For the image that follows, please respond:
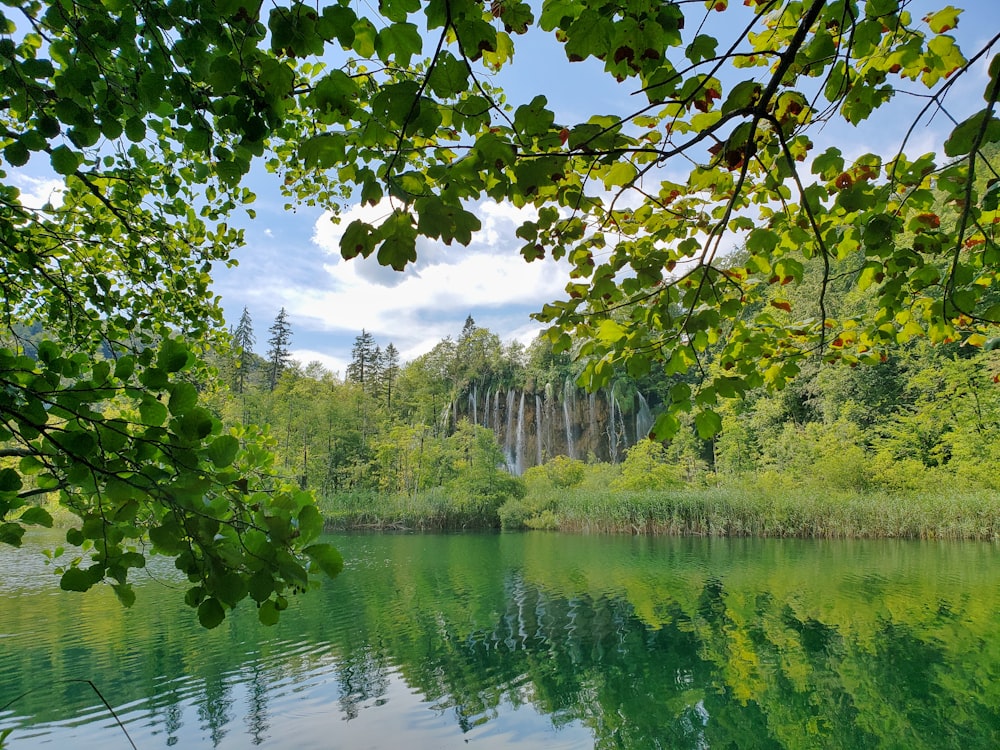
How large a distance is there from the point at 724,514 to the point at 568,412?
58.4 ft

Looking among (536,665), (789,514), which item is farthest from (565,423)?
(536,665)

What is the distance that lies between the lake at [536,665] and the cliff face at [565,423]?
23987 mm

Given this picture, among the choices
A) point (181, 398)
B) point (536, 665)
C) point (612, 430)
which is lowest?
point (536, 665)

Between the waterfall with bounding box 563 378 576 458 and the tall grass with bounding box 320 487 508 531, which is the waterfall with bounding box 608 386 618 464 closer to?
the waterfall with bounding box 563 378 576 458

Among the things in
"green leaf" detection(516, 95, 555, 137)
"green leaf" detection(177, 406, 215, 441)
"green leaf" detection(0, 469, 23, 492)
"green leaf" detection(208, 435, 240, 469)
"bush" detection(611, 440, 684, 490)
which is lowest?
"bush" detection(611, 440, 684, 490)

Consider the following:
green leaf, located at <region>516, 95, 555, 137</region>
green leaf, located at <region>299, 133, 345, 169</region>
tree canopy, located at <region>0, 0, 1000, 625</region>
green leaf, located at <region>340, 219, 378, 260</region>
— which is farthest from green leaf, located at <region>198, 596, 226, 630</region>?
green leaf, located at <region>516, 95, 555, 137</region>

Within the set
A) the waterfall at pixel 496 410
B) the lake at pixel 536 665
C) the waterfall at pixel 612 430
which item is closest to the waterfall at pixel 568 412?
the waterfall at pixel 612 430

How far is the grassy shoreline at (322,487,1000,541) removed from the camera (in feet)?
52.0

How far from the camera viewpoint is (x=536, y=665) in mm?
6160

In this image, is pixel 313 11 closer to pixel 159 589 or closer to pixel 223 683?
pixel 223 683

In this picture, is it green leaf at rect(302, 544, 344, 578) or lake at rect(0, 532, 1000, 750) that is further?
lake at rect(0, 532, 1000, 750)

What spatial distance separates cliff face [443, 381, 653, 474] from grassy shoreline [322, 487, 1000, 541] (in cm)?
1060

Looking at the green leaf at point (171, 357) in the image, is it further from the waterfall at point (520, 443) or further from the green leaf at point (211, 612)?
the waterfall at point (520, 443)

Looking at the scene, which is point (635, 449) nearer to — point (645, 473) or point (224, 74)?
point (645, 473)
